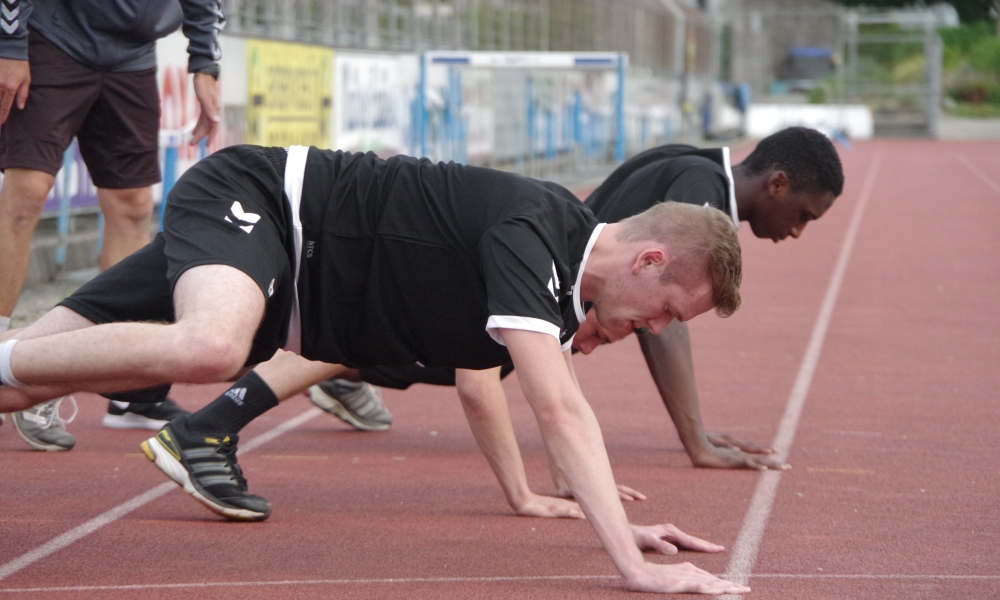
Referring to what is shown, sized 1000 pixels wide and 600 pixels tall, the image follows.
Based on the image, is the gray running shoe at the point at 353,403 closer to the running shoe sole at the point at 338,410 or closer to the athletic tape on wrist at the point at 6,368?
the running shoe sole at the point at 338,410

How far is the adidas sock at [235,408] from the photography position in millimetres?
3818

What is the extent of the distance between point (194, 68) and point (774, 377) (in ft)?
10.4

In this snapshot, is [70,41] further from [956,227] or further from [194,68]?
[956,227]

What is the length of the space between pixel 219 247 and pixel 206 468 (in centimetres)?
88

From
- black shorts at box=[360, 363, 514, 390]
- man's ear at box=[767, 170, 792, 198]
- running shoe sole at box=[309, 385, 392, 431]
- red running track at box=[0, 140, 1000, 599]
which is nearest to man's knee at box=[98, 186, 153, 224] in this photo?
red running track at box=[0, 140, 1000, 599]

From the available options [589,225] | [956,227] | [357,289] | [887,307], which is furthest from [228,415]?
[956,227]

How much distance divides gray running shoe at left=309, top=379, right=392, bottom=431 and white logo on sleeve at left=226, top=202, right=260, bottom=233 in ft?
6.16

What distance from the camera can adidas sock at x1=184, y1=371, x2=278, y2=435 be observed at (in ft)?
12.5

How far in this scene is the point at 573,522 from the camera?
389 cm

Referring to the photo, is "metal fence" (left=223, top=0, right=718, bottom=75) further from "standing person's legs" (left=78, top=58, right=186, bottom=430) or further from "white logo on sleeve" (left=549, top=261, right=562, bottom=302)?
"white logo on sleeve" (left=549, top=261, right=562, bottom=302)

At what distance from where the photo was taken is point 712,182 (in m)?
4.36

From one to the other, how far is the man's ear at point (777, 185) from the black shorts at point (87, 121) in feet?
7.06

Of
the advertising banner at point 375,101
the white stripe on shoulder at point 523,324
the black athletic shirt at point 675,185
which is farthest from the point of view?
the advertising banner at point 375,101

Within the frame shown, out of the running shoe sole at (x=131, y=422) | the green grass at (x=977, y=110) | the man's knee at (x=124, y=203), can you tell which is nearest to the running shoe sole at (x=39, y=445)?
the running shoe sole at (x=131, y=422)
